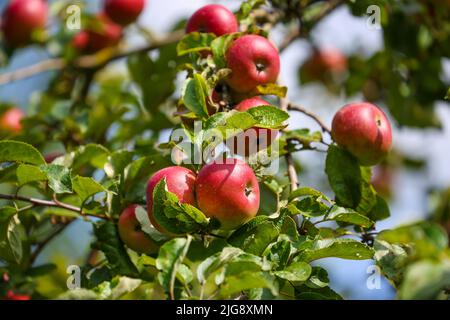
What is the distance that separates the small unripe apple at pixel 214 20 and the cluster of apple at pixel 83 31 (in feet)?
3.48

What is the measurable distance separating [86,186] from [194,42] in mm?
357

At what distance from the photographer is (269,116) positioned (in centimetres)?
122

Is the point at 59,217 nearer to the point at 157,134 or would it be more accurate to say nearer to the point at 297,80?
the point at 157,134

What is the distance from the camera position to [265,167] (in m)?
1.29

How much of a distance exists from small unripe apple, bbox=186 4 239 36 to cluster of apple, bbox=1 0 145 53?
1.06m

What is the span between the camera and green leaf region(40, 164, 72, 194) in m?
1.25

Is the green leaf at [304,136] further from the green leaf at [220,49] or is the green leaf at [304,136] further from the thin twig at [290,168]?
the green leaf at [220,49]

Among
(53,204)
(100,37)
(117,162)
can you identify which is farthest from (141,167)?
(100,37)

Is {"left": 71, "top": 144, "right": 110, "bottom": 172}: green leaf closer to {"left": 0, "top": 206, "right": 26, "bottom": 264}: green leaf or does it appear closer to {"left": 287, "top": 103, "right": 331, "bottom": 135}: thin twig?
{"left": 0, "top": 206, "right": 26, "bottom": 264}: green leaf

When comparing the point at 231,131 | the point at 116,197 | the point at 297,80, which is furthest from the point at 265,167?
the point at 297,80

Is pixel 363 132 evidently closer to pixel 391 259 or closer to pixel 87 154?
pixel 391 259

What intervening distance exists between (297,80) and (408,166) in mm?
652

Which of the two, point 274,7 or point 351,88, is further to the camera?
point 351,88

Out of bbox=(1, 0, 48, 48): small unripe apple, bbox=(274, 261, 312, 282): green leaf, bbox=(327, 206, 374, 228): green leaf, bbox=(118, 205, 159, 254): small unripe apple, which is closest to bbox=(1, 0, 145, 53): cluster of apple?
bbox=(1, 0, 48, 48): small unripe apple
